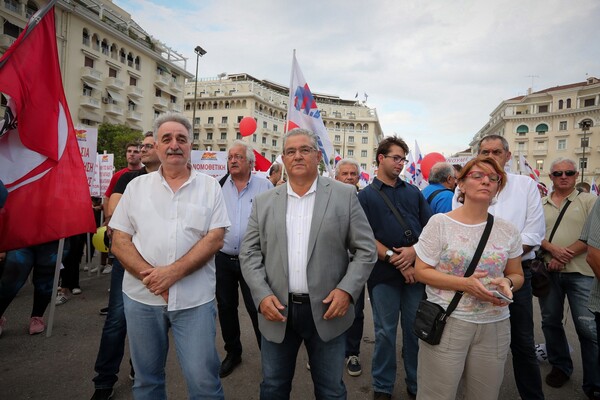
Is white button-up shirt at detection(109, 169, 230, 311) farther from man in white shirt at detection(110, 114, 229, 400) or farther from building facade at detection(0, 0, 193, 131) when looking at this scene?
building facade at detection(0, 0, 193, 131)

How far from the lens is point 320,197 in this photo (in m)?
2.17

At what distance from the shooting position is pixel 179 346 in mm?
2139

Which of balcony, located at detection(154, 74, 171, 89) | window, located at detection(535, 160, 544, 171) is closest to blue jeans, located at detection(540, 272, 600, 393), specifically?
balcony, located at detection(154, 74, 171, 89)

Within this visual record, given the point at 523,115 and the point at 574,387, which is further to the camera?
the point at 523,115

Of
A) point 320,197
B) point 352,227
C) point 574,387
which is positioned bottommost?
point 574,387

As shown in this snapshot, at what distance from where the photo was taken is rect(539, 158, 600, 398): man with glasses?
3062 mm

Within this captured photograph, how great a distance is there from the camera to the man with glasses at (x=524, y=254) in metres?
2.64

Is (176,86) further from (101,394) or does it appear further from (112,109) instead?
(101,394)

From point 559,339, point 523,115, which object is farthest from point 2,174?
point 523,115

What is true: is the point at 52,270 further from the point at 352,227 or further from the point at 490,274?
the point at 490,274

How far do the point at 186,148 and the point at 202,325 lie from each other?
3.99ft

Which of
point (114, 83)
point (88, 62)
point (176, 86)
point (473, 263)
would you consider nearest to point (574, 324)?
point (473, 263)

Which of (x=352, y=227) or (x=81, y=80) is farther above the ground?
(x=81, y=80)

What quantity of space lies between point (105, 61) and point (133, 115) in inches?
252
